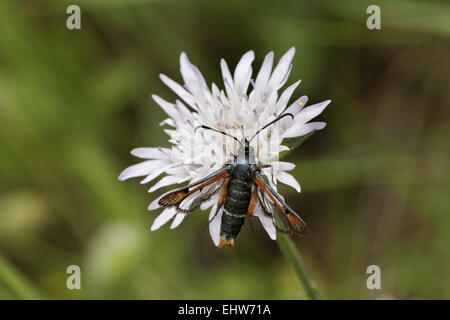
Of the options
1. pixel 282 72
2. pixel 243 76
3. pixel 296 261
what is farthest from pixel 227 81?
pixel 296 261

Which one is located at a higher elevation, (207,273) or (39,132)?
(39,132)

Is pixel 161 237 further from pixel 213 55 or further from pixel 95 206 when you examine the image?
pixel 213 55

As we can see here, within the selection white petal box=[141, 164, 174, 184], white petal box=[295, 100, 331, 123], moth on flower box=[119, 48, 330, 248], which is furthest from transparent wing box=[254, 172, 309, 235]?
white petal box=[141, 164, 174, 184]
